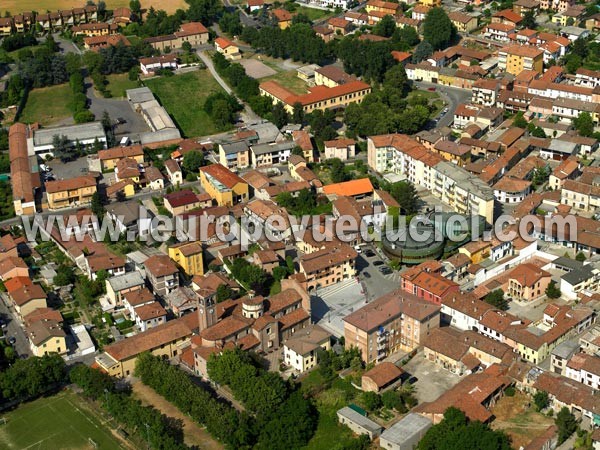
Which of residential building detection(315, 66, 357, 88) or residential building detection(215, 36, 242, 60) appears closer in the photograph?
residential building detection(315, 66, 357, 88)

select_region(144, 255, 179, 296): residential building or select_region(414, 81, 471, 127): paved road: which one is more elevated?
select_region(414, 81, 471, 127): paved road

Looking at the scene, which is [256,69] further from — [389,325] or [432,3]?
[389,325]

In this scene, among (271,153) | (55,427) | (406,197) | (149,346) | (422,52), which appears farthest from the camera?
(422,52)

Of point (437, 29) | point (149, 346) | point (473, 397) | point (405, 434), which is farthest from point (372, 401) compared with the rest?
point (437, 29)

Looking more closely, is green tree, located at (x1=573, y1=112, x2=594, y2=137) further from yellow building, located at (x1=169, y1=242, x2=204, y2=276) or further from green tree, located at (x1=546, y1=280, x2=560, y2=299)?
yellow building, located at (x1=169, y1=242, x2=204, y2=276)

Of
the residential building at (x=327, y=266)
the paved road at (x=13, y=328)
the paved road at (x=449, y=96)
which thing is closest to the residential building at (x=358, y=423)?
the residential building at (x=327, y=266)

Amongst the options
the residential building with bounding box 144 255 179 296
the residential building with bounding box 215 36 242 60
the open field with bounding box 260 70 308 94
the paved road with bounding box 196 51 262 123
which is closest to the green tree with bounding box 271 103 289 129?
the paved road with bounding box 196 51 262 123

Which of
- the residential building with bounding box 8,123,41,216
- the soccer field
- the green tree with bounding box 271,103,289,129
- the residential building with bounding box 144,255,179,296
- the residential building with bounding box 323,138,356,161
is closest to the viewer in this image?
the soccer field
